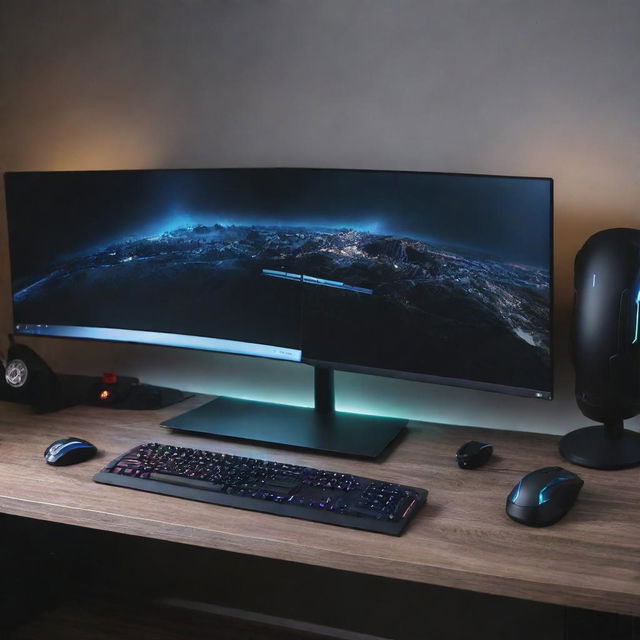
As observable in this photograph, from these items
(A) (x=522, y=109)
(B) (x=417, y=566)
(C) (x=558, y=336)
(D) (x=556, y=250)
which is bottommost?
(B) (x=417, y=566)

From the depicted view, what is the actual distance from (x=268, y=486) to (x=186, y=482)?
14 centimetres

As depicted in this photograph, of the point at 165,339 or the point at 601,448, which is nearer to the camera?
the point at 601,448

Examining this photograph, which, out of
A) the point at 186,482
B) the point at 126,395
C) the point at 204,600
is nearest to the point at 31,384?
the point at 126,395

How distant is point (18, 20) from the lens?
6.73 feet

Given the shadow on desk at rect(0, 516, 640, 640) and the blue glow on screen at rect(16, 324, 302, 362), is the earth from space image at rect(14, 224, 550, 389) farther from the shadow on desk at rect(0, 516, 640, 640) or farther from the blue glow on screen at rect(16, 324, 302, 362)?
the shadow on desk at rect(0, 516, 640, 640)

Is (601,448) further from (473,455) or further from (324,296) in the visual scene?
(324,296)

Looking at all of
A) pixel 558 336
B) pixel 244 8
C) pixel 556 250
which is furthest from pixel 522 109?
pixel 244 8

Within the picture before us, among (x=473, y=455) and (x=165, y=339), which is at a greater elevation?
(x=165, y=339)

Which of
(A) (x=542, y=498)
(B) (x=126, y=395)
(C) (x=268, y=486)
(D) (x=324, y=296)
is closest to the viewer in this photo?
(A) (x=542, y=498)

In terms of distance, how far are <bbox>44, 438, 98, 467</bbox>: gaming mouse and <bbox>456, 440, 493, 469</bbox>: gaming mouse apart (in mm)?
654

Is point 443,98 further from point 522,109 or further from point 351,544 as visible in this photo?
point 351,544

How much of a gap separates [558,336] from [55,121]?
48.2 inches

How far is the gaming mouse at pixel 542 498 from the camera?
1.31 metres

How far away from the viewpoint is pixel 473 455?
153cm
